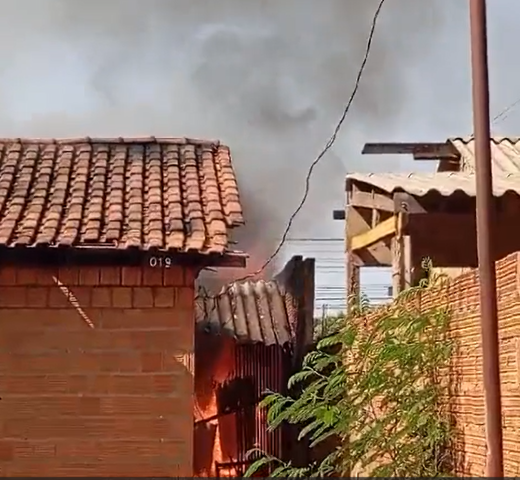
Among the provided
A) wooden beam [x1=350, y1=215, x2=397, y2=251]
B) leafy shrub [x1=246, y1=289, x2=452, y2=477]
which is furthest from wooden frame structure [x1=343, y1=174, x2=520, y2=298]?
leafy shrub [x1=246, y1=289, x2=452, y2=477]

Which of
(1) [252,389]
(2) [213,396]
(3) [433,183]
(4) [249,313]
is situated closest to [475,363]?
(3) [433,183]

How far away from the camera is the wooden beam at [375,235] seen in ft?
23.9

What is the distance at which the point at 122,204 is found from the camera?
777 centimetres

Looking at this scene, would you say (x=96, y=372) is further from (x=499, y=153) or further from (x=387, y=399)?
(x=499, y=153)

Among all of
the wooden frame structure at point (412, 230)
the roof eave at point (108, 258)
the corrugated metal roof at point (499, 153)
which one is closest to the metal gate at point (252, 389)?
the wooden frame structure at point (412, 230)

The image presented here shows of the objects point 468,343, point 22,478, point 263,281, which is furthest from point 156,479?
point 263,281

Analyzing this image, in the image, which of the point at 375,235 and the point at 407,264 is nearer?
the point at 407,264

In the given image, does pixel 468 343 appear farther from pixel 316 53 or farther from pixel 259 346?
pixel 316 53

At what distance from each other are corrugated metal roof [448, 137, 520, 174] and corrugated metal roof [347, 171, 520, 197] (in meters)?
0.42

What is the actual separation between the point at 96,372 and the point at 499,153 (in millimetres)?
4440

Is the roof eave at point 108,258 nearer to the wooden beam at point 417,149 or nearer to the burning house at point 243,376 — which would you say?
the wooden beam at point 417,149

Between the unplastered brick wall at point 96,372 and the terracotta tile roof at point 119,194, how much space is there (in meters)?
0.31

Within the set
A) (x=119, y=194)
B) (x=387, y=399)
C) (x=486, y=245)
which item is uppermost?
(x=119, y=194)

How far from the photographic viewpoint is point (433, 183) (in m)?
6.70
